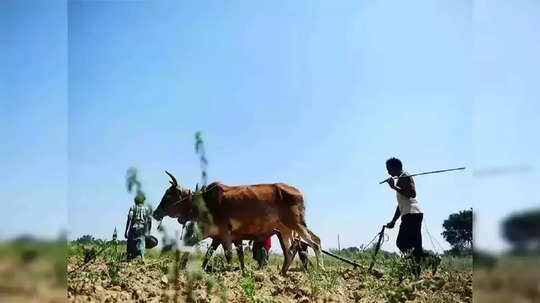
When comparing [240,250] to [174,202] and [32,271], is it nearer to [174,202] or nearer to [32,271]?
[174,202]

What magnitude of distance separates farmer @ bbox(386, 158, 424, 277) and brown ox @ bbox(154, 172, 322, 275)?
94 centimetres

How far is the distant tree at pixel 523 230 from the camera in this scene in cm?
170

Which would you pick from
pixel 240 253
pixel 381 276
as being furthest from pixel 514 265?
pixel 240 253

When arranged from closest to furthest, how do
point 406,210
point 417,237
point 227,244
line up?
point 417,237, point 406,210, point 227,244

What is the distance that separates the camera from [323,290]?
411 centimetres

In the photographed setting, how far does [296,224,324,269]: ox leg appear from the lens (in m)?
5.98

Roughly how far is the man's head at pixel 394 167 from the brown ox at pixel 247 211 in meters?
1.06

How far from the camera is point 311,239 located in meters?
6.03

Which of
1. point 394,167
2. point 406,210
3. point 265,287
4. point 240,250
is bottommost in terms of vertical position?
point 265,287

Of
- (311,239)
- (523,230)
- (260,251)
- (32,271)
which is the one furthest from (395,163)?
(32,271)

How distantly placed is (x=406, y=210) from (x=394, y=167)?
453 mm

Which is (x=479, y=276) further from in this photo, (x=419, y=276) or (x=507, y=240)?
(x=419, y=276)

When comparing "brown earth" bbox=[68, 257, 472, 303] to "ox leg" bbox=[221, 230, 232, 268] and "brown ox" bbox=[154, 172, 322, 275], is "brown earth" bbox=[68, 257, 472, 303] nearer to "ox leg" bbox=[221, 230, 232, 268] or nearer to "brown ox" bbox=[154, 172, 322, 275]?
"ox leg" bbox=[221, 230, 232, 268]

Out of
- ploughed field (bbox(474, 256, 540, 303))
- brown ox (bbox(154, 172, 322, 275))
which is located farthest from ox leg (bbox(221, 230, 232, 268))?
ploughed field (bbox(474, 256, 540, 303))
